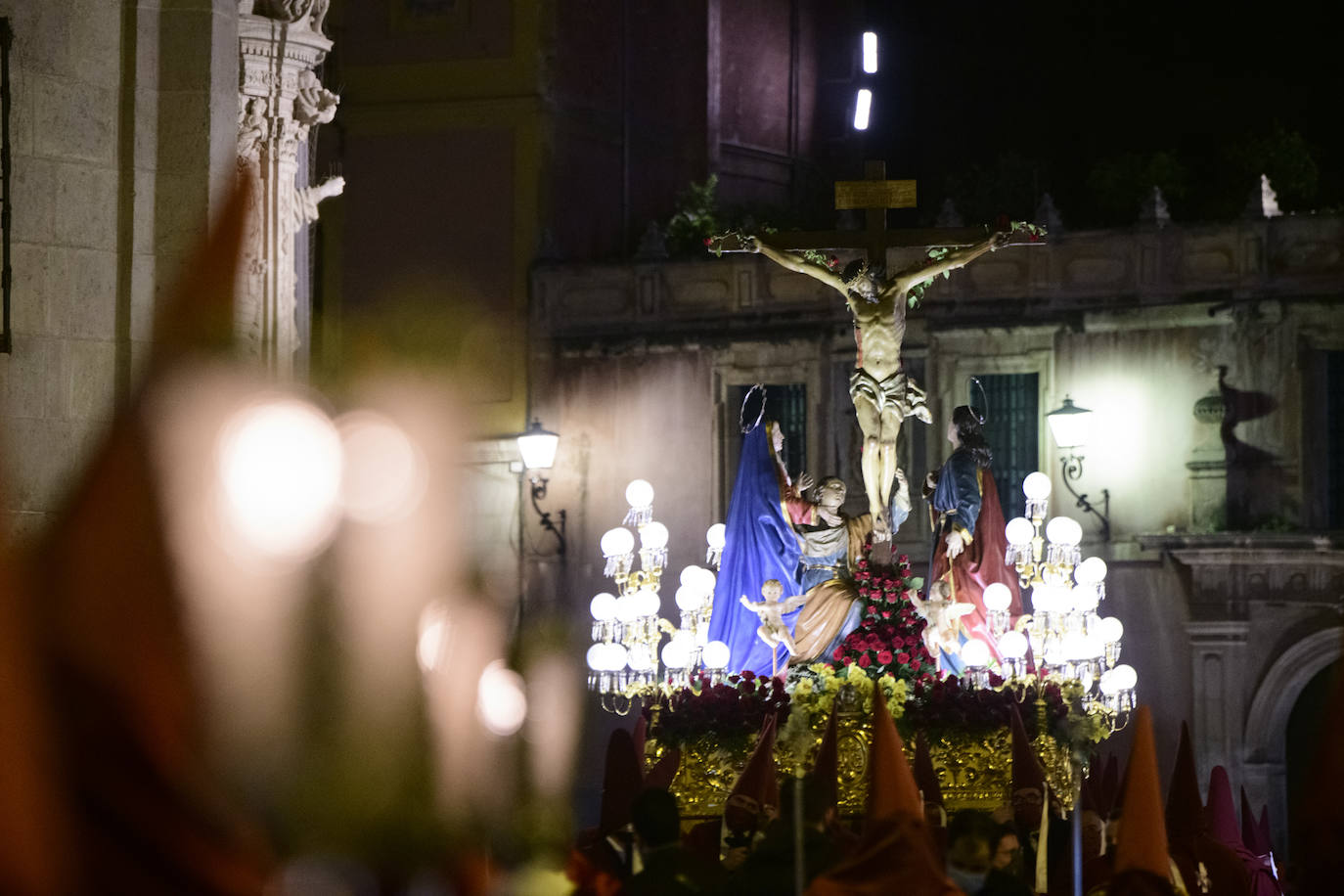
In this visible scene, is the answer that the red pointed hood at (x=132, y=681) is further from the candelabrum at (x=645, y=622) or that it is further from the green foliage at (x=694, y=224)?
the green foliage at (x=694, y=224)

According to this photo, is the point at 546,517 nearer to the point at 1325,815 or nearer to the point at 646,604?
the point at 646,604

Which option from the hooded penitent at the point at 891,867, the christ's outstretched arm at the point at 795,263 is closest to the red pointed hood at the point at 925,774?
the christ's outstretched arm at the point at 795,263

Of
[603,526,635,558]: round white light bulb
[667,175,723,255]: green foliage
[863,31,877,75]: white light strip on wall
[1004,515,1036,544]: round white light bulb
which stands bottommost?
[603,526,635,558]: round white light bulb

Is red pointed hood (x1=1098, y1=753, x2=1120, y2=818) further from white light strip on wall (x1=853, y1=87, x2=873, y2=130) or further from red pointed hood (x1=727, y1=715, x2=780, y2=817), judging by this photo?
white light strip on wall (x1=853, y1=87, x2=873, y2=130)

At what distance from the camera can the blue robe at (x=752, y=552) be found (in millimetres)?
15031

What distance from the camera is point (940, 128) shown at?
92.9 ft

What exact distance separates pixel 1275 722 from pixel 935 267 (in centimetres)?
866

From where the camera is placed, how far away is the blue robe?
1503cm

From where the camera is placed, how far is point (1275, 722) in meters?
21.3

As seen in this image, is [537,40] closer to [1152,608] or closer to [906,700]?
[1152,608]

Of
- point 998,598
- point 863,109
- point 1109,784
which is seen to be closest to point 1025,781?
point 998,598

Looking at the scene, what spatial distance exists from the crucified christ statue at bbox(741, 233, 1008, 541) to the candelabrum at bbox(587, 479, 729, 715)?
1.40m

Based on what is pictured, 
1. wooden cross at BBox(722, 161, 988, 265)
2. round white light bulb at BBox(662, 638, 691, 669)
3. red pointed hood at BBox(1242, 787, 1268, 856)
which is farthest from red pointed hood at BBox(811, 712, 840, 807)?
red pointed hood at BBox(1242, 787, 1268, 856)

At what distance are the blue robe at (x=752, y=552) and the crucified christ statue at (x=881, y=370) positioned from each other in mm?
701
